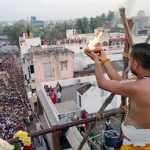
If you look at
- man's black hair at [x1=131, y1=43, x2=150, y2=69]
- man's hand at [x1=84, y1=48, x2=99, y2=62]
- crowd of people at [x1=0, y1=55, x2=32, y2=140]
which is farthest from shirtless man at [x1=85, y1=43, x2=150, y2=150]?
crowd of people at [x1=0, y1=55, x2=32, y2=140]

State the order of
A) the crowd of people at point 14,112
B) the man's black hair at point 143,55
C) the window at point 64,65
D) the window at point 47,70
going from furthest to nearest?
the window at point 64,65, the window at point 47,70, the crowd of people at point 14,112, the man's black hair at point 143,55

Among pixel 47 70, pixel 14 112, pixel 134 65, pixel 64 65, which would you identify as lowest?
pixel 14 112

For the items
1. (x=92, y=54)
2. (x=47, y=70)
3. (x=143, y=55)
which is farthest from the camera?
(x=47, y=70)

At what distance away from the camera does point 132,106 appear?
215 centimetres

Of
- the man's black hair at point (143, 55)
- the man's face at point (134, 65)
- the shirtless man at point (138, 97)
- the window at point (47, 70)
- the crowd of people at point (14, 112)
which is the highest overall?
the man's black hair at point (143, 55)

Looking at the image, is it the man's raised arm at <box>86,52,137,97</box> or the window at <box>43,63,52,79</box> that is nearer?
the man's raised arm at <box>86,52,137,97</box>

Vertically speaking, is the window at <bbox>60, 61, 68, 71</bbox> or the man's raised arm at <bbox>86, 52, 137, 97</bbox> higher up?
the man's raised arm at <bbox>86, 52, 137, 97</bbox>

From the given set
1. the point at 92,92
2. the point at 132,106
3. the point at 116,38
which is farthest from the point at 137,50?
the point at 116,38

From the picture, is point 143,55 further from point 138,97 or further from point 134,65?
point 138,97

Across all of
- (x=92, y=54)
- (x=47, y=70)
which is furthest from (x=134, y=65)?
(x=47, y=70)

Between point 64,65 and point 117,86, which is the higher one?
point 117,86

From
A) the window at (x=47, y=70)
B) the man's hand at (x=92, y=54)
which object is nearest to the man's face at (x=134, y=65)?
the man's hand at (x=92, y=54)

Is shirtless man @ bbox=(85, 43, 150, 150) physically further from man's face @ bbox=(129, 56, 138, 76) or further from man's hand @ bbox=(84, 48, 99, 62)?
man's hand @ bbox=(84, 48, 99, 62)

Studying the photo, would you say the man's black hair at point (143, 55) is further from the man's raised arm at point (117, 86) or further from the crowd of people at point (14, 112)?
the crowd of people at point (14, 112)
